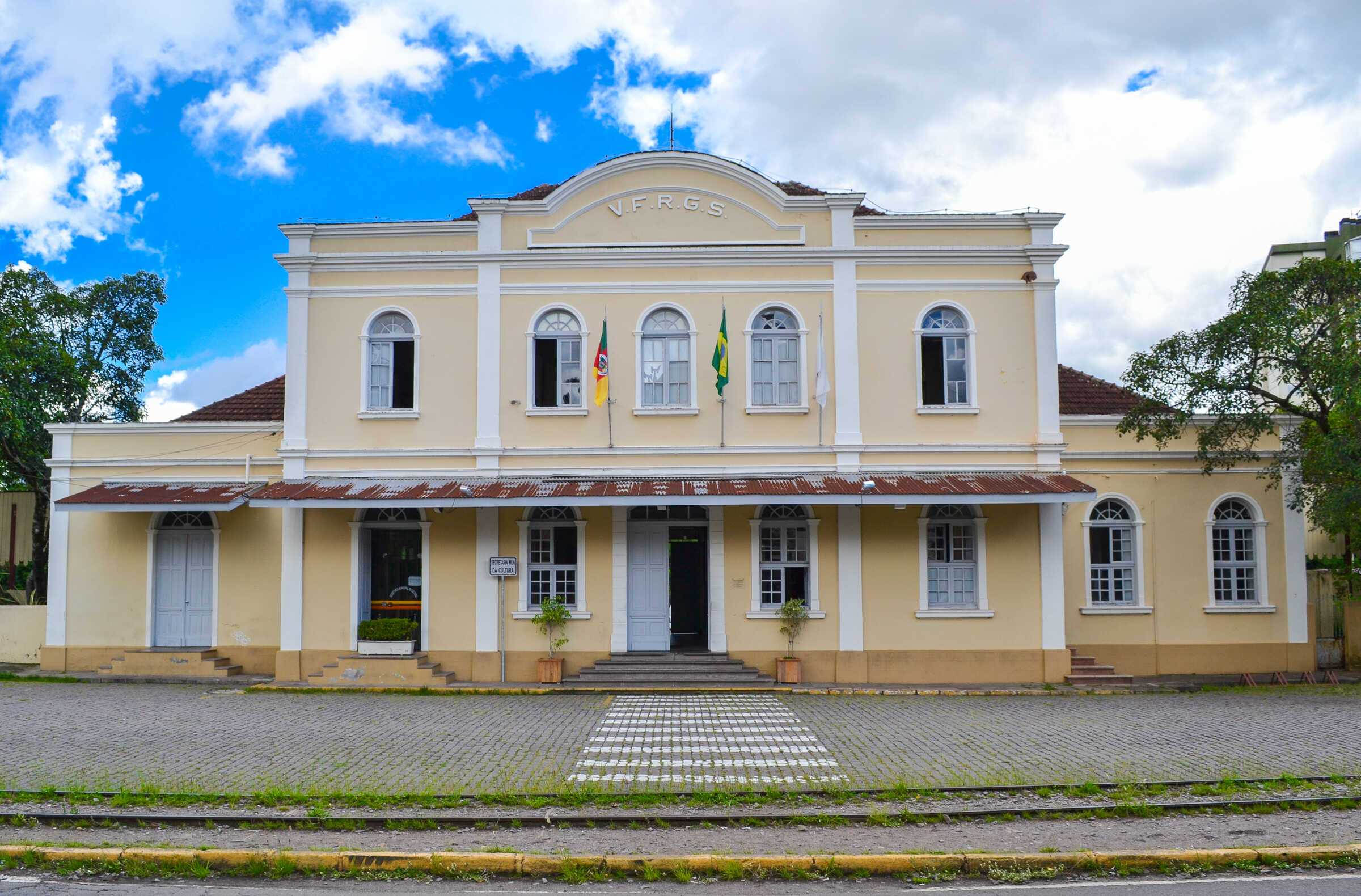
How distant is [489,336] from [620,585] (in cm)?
487

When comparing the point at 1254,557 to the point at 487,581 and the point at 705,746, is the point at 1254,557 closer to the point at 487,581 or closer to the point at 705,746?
the point at 705,746

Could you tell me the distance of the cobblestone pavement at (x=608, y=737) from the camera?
8.93m

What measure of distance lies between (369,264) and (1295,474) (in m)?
16.7

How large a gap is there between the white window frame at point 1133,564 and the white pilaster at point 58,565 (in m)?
18.2

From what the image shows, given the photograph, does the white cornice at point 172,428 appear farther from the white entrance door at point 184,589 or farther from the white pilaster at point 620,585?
the white pilaster at point 620,585

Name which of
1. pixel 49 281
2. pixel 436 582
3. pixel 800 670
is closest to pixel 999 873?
pixel 800 670

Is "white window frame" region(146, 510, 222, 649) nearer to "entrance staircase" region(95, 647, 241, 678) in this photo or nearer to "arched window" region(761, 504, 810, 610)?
"entrance staircase" region(95, 647, 241, 678)

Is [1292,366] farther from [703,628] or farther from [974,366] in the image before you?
[703,628]

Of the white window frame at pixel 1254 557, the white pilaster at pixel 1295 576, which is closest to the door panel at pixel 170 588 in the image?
the white window frame at pixel 1254 557

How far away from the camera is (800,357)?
15953 mm

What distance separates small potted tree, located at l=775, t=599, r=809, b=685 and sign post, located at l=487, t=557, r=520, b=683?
4.57 meters

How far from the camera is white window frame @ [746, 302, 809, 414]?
1579 centimetres

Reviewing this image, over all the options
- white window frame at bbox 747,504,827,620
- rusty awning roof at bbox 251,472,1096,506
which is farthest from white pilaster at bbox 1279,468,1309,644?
white window frame at bbox 747,504,827,620

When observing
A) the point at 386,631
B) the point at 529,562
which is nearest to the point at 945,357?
the point at 529,562
